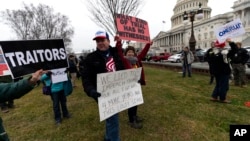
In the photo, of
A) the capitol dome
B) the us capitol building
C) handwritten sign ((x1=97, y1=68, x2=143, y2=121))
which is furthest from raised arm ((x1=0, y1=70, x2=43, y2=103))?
the capitol dome

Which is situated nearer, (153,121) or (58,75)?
(58,75)

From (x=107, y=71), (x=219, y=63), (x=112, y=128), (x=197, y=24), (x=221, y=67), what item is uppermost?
(x=197, y=24)

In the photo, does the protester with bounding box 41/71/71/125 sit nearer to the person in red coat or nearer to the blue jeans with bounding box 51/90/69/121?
the blue jeans with bounding box 51/90/69/121

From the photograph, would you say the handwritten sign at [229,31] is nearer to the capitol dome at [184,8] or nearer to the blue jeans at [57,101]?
the blue jeans at [57,101]

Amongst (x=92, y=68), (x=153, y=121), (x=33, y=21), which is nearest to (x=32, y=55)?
(x=92, y=68)

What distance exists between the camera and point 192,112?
15.2 feet

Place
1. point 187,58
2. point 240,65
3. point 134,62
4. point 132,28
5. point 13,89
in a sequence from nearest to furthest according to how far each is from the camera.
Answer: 1. point 13,89
2. point 134,62
3. point 132,28
4. point 240,65
5. point 187,58

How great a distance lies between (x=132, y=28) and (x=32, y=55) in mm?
2056

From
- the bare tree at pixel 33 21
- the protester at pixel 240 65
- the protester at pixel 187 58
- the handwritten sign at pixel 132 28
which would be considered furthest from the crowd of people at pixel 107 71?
the bare tree at pixel 33 21

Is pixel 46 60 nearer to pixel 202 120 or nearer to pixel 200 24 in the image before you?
pixel 202 120

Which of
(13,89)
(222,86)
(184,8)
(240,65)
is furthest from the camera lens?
(184,8)

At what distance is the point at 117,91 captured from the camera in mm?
2818

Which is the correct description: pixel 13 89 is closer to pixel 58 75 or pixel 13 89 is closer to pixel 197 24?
pixel 58 75

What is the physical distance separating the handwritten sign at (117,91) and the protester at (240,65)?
5.79 m
